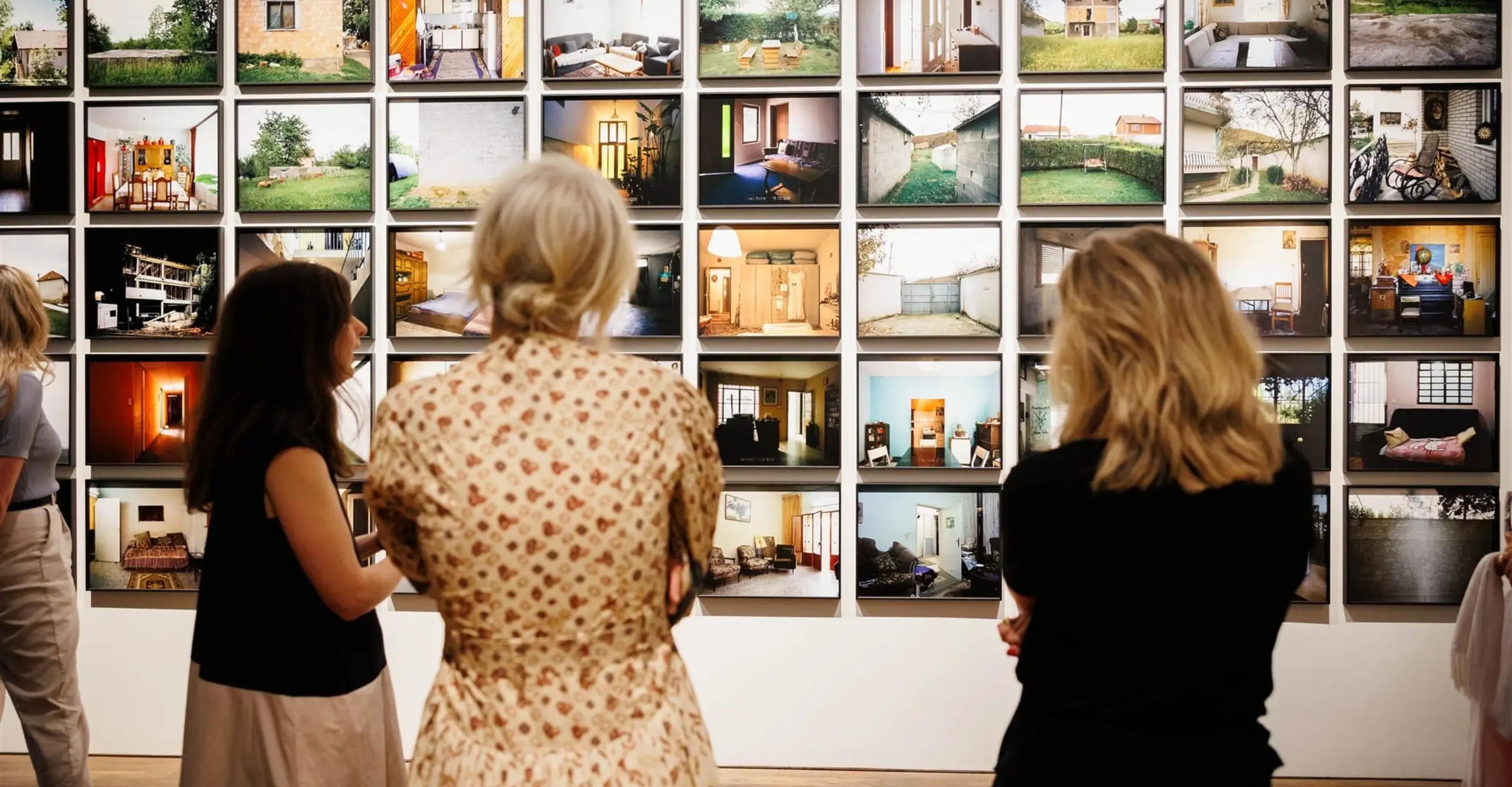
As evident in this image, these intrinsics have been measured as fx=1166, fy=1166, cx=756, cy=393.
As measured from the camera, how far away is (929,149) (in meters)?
3.88

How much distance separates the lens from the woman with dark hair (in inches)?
73.4

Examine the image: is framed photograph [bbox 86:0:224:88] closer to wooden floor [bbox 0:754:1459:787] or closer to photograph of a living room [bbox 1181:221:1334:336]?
wooden floor [bbox 0:754:1459:787]

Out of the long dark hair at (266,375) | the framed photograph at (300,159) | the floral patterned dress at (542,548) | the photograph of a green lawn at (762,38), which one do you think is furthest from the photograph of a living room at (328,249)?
the floral patterned dress at (542,548)

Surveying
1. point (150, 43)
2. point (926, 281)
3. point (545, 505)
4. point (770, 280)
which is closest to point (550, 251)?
point (545, 505)

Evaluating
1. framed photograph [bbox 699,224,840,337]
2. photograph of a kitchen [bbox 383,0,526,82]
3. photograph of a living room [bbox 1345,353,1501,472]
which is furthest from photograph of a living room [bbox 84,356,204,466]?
photograph of a living room [bbox 1345,353,1501,472]

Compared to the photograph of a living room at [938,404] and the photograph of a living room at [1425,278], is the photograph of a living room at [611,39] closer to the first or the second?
the photograph of a living room at [938,404]

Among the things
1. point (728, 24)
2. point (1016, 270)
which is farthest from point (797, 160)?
point (1016, 270)

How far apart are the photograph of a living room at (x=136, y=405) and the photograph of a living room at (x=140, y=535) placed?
101 millimetres

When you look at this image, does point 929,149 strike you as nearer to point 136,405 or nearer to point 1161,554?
point 1161,554

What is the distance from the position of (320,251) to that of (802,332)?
168 cm

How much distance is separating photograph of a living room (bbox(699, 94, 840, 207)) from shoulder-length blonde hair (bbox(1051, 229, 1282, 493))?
231 cm

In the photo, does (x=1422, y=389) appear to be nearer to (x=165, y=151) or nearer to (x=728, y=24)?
(x=728, y=24)

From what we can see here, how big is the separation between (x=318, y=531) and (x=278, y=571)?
0.13 metres

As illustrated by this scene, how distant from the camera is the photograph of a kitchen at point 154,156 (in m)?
4.02
